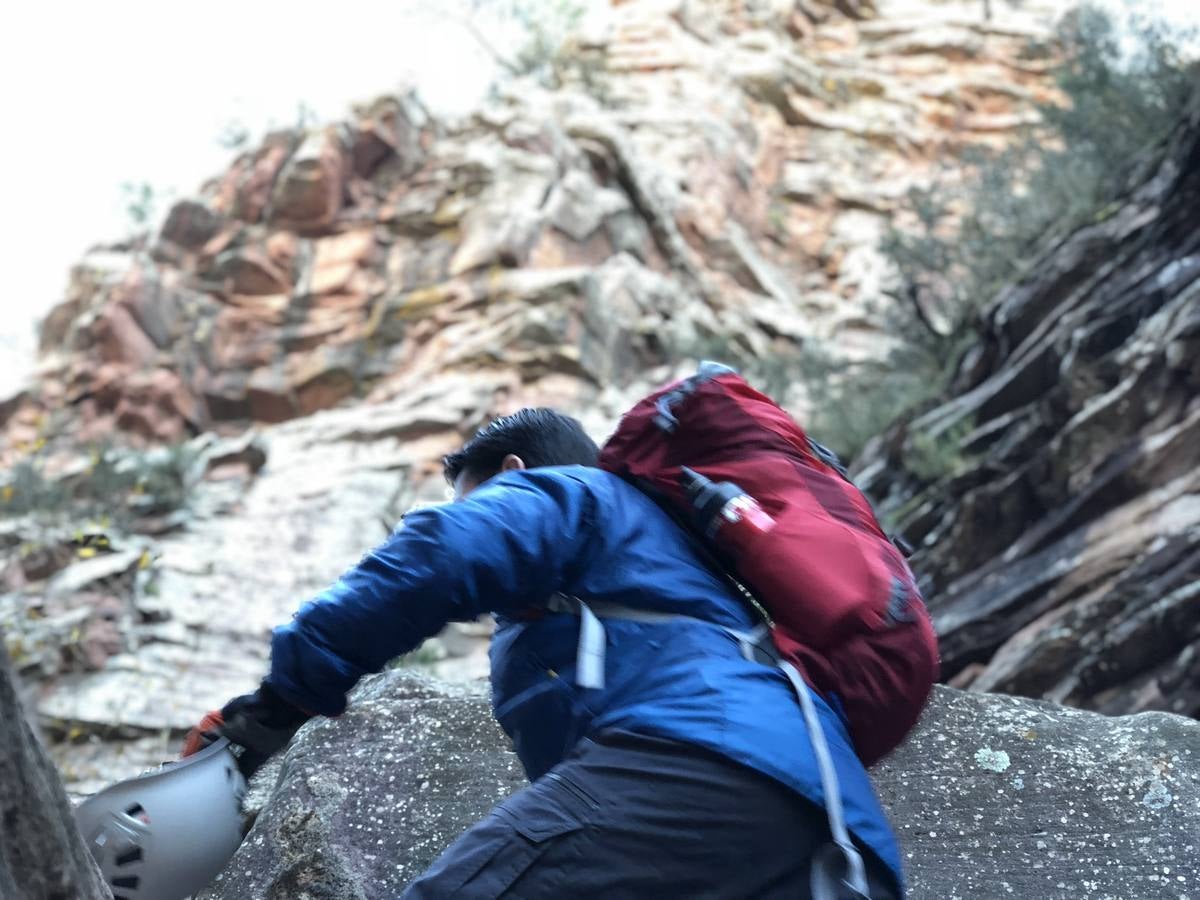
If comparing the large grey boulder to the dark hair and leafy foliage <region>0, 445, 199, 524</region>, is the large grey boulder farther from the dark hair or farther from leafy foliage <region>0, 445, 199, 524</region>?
leafy foliage <region>0, 445, 199, 524</region>

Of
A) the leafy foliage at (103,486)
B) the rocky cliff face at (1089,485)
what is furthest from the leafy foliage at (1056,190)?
the leafy foliage at (103,486)

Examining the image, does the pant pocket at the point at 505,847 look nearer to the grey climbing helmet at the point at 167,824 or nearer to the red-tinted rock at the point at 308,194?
the grey climbing helmet at the point at 167,824

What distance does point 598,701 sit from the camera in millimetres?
2045

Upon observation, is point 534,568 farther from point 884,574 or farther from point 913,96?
point 913,96

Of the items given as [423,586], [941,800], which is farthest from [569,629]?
[941,800]

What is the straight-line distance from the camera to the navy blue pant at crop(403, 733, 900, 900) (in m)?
1.87

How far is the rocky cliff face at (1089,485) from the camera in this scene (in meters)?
5.73

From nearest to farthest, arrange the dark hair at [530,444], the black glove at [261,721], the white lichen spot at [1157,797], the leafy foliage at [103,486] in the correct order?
the black glove at [261,721] → the dark hair at [530,444] → the white lichen spot at [1157,797] → the leafy foliage at [103,486]

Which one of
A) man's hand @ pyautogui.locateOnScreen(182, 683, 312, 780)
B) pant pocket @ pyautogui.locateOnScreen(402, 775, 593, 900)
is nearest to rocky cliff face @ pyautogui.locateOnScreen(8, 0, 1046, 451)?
man's hand @ pyautogui.locateOnScreen(182, 683, 312, 780)

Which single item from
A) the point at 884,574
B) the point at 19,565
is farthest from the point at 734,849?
the point at 19,565

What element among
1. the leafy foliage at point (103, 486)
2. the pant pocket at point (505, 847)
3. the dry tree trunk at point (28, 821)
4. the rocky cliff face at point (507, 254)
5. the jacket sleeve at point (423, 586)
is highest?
the jacket sleeve at point (423, 586)

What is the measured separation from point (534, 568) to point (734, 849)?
0.56m

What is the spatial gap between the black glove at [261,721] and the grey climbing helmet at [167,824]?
0.11m

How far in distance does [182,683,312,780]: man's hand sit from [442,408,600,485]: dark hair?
0.62m
